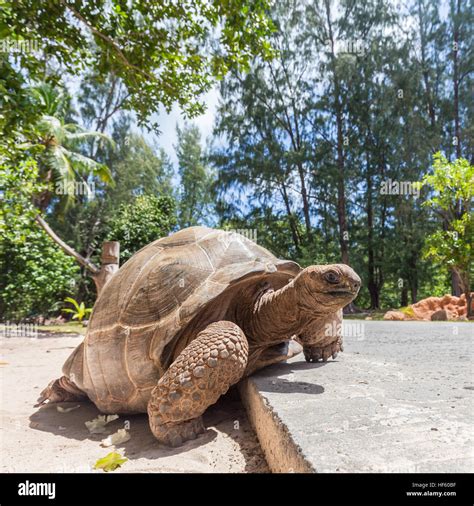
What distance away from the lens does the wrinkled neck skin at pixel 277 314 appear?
188 cm

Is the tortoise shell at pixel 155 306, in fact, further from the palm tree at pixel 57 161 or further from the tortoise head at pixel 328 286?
the palm tree at pixel 57 161

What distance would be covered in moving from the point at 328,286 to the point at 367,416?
622mm

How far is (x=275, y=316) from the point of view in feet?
6.47

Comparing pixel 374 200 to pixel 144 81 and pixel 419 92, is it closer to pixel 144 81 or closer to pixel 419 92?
pixel 419 92

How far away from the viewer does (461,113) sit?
615 inches

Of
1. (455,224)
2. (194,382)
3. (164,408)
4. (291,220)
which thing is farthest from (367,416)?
(291,220)

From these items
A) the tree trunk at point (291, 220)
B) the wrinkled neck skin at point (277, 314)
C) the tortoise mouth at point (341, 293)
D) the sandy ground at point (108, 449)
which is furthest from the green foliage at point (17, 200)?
the tree trunk at point (291, 220)

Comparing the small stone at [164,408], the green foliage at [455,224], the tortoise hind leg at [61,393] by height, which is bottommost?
the tortoise hind leg at [61,393]

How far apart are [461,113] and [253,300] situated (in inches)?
700

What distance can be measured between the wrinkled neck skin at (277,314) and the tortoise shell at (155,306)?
15cm

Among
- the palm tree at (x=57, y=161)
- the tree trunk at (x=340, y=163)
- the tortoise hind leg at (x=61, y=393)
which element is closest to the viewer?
the tortoise hind leg at (x=61, y=393)

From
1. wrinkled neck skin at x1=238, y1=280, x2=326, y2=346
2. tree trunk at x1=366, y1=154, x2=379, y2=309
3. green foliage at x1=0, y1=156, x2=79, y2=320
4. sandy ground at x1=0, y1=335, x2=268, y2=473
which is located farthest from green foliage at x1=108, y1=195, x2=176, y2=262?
wrinkled neck skin at x1=238, y1=280, x2=326, y2=346

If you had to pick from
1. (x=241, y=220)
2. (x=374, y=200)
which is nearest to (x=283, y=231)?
(x=241, y=220)

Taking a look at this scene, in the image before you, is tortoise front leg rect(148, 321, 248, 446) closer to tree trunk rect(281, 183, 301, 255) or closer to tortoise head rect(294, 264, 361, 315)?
tortoise head rect(294, 264, 361, 315)
